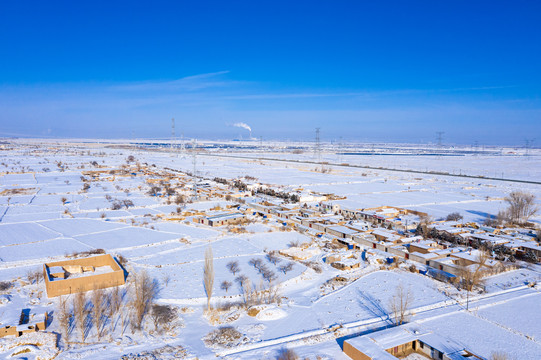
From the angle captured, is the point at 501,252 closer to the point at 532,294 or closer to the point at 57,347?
the point at 532,294

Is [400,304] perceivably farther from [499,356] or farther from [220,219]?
[220,219]

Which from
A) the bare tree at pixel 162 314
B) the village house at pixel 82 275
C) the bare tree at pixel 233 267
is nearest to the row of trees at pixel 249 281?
the bare tree at pixel 233 267

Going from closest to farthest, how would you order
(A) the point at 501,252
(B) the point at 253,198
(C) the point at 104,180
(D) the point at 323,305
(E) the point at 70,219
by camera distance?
(D) the point at 323,305 < (A) the point at 501,252 < (E) the point at 70,219 < (B) the point at 253,198 < (C) the point at 104,180

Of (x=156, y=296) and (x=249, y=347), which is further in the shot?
(x=156, y=296)

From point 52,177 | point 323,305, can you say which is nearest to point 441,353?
point 323,305

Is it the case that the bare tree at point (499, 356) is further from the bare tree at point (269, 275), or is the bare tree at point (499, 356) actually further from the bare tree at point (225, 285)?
the bare tree at point (225, 285)
